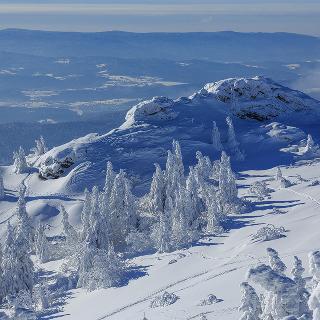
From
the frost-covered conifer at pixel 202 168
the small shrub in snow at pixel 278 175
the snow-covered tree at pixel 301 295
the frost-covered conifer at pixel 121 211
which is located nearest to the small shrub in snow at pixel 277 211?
the frost-covered conifer at pixel 202 168

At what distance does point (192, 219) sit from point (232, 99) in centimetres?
6307

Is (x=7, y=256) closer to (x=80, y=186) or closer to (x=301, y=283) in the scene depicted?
(x=301, y=283)

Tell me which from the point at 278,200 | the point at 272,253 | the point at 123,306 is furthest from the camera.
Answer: the point at 278,200

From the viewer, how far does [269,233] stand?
64.1m

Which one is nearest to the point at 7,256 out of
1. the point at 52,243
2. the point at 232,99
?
the point at 52,243

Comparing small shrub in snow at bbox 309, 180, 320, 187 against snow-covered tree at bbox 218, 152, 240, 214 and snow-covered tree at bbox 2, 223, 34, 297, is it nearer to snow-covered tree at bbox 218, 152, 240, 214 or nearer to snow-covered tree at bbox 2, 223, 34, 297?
snow-covered tree at bbox 218, 152, 240, 214

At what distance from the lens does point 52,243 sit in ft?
287

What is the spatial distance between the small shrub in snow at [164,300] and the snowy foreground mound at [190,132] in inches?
2326

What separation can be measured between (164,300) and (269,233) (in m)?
18.3

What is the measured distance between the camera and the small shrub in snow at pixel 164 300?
4931 cm

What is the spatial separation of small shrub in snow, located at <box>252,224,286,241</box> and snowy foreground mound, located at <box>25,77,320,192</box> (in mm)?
45525

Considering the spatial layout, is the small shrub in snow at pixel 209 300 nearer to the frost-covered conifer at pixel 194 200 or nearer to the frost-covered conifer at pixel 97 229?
the frost-covered conifer at pixel 97 229

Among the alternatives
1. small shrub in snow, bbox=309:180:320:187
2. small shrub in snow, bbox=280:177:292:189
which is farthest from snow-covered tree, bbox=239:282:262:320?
small shrub in snow, bbox=280:177:292:189

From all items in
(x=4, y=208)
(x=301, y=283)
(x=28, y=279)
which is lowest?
(x=4, y=208)
